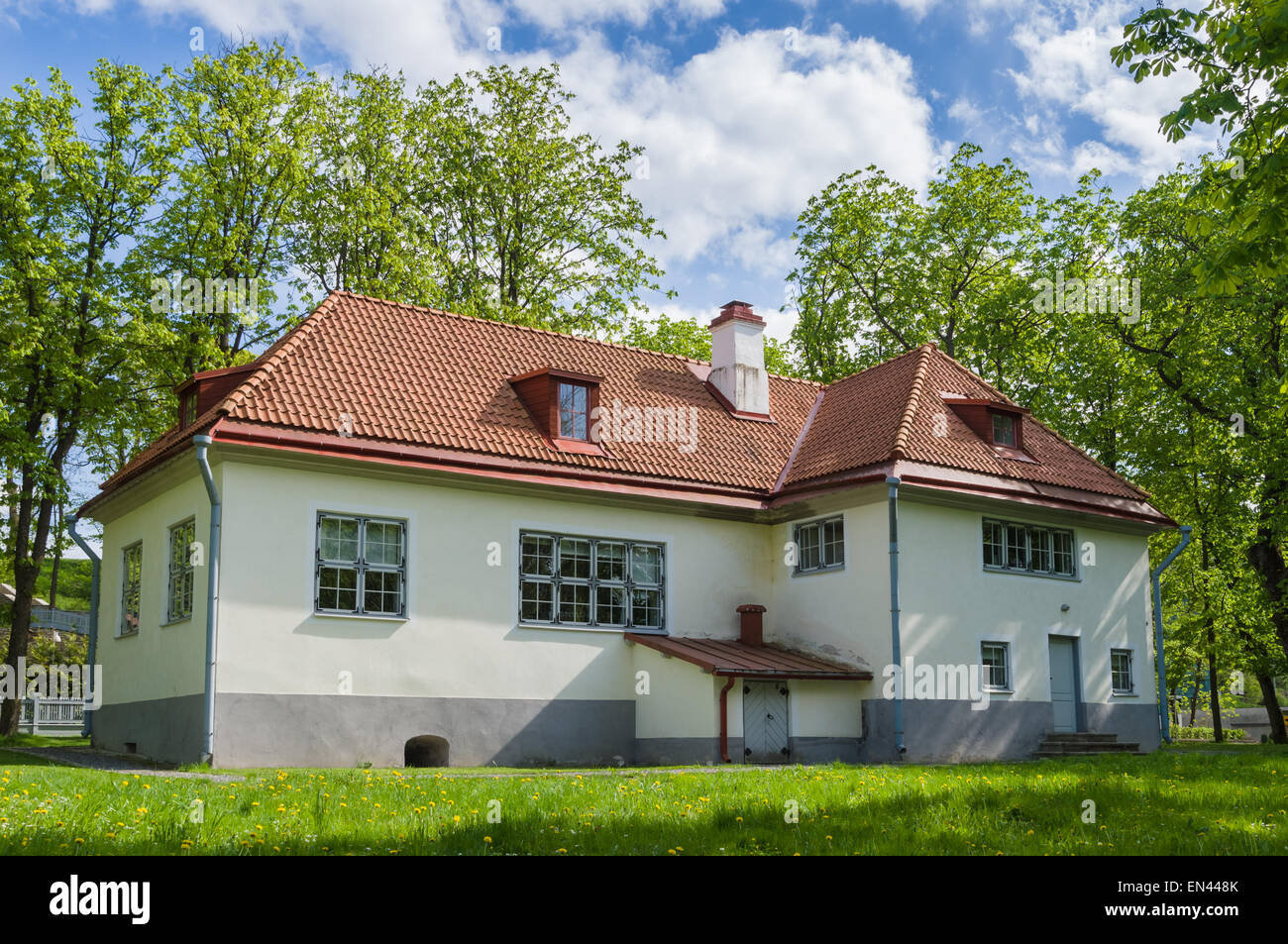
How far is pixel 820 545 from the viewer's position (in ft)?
70.0

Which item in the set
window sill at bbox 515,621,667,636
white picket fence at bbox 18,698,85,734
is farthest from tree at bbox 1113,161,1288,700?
white picket fence at bbox 18,698,85,734

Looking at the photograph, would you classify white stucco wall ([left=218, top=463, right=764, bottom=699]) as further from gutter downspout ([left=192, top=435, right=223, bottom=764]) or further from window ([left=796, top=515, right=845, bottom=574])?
window ([left=796, top=515, right=845, bottom=574])

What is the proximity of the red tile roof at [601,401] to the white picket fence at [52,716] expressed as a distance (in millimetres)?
11812

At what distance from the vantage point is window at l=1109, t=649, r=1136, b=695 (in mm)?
23312

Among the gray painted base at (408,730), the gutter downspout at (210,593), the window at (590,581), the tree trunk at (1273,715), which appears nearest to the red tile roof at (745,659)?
the window at (590,581)

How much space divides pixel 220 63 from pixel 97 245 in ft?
19.5

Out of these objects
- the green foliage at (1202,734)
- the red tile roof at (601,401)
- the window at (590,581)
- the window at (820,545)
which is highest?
the red tile roof at (601,401)

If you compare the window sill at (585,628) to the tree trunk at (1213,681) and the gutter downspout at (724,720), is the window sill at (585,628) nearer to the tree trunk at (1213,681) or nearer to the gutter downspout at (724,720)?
the gutter downspout at (724,720)

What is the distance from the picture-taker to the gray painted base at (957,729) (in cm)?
1955

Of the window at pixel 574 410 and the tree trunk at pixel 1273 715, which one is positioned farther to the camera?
the tree trunk at pixel 1273 715

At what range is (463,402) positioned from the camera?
63.8 ft

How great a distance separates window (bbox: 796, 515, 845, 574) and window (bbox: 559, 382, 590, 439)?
438cm

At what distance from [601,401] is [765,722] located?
20.2ft

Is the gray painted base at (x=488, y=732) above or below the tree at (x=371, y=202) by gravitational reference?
below
